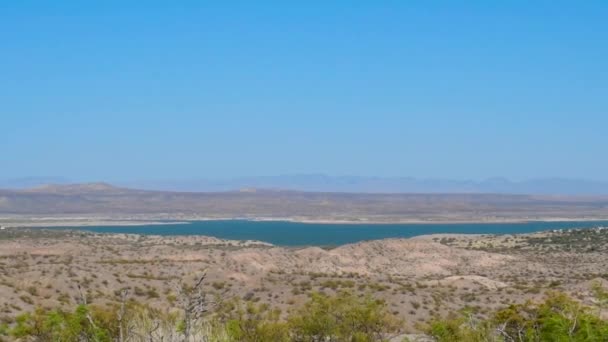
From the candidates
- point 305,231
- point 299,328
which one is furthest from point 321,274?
point 305,231

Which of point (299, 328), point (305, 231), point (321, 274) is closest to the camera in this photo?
point (299, 328)

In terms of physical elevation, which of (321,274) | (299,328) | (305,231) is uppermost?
(299,328)

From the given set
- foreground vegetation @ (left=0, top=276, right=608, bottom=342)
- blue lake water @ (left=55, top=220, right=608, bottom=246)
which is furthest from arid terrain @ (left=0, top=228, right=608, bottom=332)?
blue lake water @ (left=55, top=220, right=608, bottom=246)

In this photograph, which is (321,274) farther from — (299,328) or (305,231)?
(305,231)

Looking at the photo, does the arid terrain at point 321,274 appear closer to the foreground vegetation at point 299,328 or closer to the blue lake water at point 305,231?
the foreground vegetation at point 299,328

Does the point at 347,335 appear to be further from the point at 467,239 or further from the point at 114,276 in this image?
the point at 467,239

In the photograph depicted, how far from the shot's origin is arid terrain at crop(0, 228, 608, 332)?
1264 inches

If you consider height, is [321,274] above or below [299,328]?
below

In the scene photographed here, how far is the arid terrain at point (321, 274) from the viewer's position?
3209 centimetres

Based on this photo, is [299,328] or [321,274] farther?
[321,274]

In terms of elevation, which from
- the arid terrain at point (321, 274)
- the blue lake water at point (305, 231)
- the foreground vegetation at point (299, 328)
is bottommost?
the blue lake water at point (305, 231)

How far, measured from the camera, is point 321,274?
136ft

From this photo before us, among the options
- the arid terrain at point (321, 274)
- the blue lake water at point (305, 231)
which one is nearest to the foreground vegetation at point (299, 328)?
the arid terrain at point (321, 274)

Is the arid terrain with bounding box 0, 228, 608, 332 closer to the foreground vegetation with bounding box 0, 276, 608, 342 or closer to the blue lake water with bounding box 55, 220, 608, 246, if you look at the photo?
the foreground vegetation with bounding box 0, 276, 608, 342
